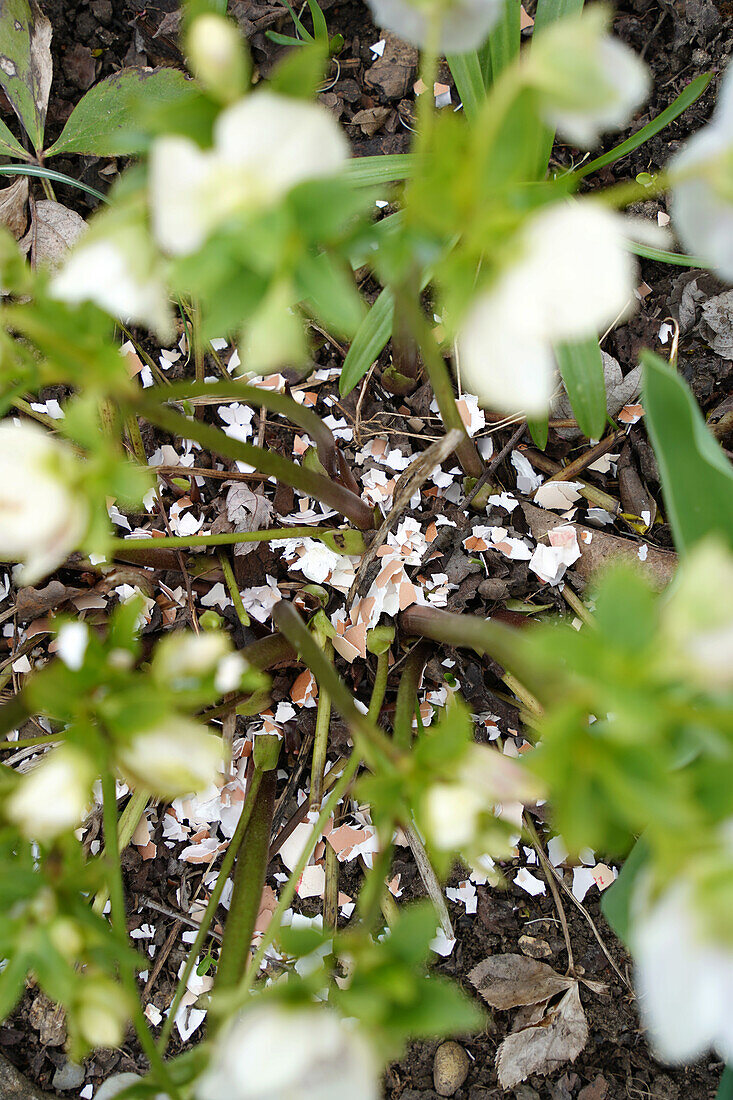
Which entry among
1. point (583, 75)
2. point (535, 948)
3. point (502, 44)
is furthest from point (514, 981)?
point (502, 44)

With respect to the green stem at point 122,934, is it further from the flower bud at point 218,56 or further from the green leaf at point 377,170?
the green leaf at point 377,170

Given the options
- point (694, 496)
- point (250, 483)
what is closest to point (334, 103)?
point (250, 483)

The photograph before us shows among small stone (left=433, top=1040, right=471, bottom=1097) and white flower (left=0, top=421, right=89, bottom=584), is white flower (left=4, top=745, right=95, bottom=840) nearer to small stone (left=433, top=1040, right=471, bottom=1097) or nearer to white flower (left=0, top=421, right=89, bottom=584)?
white flower (left=0, top=421, right=89, bottom=584)

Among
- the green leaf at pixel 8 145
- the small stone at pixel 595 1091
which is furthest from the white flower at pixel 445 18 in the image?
the small stone at pixel 595 1091

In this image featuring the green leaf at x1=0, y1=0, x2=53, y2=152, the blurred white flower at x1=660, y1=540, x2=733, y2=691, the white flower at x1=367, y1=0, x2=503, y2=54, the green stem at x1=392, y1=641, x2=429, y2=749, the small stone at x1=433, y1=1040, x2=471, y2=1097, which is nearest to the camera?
the blurred white flower at x1=660, y1=540, x2=733, y2=691

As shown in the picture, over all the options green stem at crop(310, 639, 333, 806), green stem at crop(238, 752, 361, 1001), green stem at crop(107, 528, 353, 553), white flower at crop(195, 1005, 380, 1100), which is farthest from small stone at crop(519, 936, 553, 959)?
white flower at crop(195, 1005, 380, 1100)
